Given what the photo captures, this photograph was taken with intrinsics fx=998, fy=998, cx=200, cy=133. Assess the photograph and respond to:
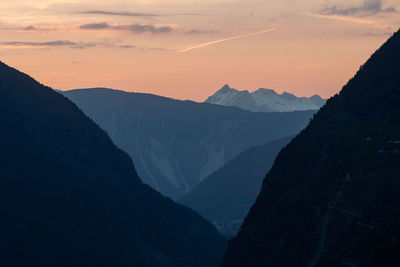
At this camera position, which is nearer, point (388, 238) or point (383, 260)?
point (383, 260)

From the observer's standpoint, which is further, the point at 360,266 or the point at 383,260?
the point at 360,266
